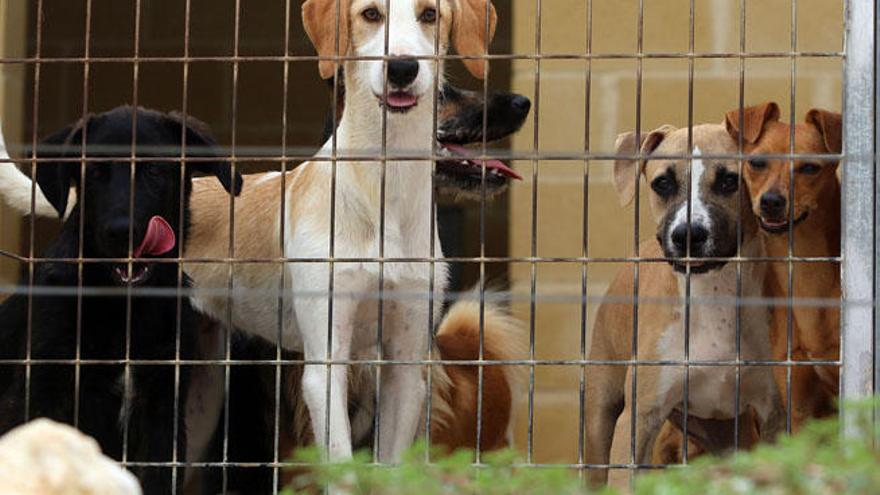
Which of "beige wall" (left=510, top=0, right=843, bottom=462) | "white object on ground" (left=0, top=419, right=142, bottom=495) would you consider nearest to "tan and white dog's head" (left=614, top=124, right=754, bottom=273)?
"beige wall" (left=510, top=0, right=843, bottom=462)

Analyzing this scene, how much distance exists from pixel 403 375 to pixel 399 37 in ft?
3.23

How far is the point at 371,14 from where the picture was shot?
5.28 m

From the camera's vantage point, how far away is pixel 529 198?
7.11 metres

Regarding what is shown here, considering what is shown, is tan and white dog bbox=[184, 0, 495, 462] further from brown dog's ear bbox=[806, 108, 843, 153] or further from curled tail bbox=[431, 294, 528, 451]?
brown dog's ear bbox=[806, 108, 843, 153]

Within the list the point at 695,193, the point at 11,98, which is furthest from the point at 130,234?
the point at 11,98

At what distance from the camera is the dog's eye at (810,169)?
5703 mm

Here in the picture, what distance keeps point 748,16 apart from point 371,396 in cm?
218

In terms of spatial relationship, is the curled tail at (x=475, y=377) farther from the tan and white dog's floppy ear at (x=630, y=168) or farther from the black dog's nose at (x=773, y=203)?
the black dog's nose at (x=773, y=203)

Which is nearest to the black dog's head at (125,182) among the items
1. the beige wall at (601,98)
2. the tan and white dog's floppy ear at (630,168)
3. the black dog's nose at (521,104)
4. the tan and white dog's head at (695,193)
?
the black dog's nose at (521,104)

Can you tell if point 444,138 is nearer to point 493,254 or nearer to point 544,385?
point 544,385

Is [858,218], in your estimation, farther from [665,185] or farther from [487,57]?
[665,185]

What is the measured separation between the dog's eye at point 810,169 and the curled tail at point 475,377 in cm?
120

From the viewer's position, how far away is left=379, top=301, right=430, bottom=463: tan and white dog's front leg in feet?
17.4

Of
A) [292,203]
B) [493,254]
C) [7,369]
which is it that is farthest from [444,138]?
[493,254]
